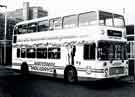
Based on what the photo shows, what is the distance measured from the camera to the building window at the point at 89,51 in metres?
13.0

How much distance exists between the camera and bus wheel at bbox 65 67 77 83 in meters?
14.1

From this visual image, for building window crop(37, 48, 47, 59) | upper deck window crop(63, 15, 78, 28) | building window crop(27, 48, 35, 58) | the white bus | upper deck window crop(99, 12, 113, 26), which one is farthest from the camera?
building window crop(27, 48, 35, 58)

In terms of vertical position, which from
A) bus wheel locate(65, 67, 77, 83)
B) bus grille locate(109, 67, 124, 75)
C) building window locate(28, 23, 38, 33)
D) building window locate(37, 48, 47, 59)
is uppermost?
building window locate(28, 23, 38, 33)

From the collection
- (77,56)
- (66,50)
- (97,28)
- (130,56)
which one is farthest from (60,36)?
(130,56)

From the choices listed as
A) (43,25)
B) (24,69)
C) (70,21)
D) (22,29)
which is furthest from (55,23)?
(24,69)

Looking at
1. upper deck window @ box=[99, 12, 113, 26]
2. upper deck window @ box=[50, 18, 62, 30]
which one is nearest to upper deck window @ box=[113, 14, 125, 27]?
upper deck window @ box=[99, 12, 113, 26]

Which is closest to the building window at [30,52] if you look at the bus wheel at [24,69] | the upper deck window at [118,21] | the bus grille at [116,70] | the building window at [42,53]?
the building window at [42,53]

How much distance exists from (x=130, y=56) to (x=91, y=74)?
5.46 meters

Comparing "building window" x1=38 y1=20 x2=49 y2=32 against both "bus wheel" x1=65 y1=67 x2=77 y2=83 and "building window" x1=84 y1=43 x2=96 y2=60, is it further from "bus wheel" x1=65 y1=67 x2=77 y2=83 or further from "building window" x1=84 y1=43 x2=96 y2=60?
"building window" x1=84 y1=43 x2=96 y2=60

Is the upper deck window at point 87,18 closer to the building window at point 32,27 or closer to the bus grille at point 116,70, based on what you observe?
the bus grille at point 116,70

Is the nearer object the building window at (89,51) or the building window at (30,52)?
the building window at (89,51)

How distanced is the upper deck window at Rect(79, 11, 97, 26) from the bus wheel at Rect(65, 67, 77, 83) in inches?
106

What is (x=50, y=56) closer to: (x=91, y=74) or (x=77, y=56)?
(x=77, y=56)

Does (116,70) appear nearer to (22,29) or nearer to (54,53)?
(54,53)
